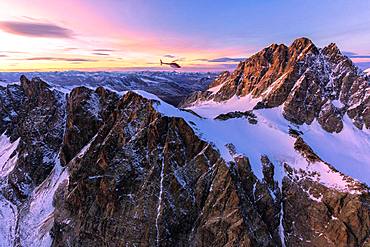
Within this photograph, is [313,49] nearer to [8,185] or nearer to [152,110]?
[152,110]

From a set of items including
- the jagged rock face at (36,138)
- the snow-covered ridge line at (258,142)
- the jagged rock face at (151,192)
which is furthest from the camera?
the jagged rock face at (36,138)

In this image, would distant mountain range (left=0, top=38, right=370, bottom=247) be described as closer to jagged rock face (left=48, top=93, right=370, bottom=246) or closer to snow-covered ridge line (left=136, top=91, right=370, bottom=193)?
jagged rock face (left=48, top=93, right=370, bottom=246)

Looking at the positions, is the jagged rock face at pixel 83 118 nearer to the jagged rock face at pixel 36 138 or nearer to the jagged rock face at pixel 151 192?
the jagged rock face at pixel 36 138

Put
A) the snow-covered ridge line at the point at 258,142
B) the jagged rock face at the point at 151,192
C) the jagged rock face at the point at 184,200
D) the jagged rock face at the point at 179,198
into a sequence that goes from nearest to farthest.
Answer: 1. the jagged rock face at the point at 184,200
2. the jagged rock face at the point at 179,198
3. the jagged rock face at the point at 151,192
4. the snow-covered ridge line at the point at 258,142

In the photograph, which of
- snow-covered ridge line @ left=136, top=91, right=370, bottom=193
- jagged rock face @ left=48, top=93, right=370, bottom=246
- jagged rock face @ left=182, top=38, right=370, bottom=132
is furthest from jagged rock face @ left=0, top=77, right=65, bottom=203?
jagged rock face @ left=182, top=38, right=370, bottom=132

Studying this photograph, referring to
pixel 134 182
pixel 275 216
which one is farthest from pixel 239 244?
pixel 134 182

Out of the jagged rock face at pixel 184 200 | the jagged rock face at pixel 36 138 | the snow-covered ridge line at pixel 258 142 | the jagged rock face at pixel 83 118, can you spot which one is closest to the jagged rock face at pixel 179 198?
the jagged rock face at pixel 184 200

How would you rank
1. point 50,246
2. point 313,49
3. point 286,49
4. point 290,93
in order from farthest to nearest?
1. point 286,49
2. point 313,49
3. point 290,93
4. point 50,246
